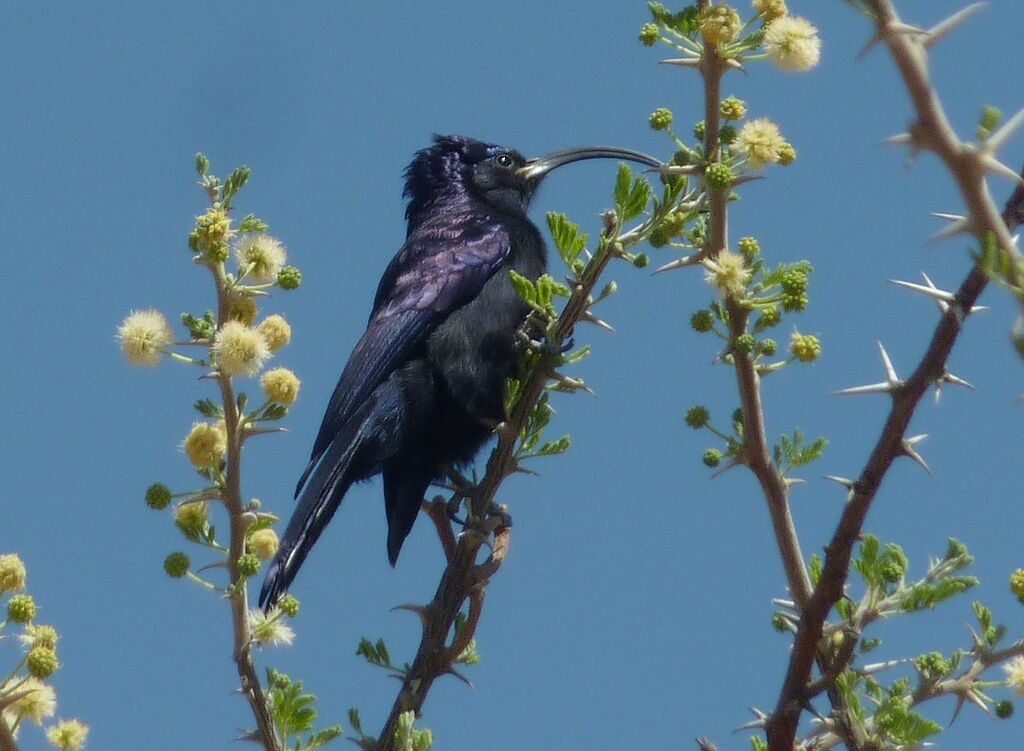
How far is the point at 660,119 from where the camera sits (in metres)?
3.39

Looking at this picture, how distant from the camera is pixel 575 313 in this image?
377cm

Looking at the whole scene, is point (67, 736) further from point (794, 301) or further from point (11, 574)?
point (794, 301)

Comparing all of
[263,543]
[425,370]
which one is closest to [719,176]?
[263,543]

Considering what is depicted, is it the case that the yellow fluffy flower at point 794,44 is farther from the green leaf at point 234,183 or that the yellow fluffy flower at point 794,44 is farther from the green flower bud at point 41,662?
the green flower bud at point 41,662

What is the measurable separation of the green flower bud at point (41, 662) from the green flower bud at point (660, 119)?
1711mm

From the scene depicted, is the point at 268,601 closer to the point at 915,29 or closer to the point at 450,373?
the point at 450,373

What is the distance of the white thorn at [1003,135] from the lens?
1.58 meters

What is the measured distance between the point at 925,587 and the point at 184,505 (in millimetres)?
1587

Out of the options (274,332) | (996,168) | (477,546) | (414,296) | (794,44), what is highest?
(414,296)

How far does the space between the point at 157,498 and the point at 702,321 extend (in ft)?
4.03

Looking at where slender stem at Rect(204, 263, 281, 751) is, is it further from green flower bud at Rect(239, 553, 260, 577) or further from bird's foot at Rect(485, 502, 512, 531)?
bird's foot at Rect(485, 502, 512, 531)

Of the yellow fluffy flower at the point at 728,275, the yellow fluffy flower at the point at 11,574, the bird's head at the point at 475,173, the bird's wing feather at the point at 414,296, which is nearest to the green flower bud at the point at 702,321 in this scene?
the yellow fluffy flower at the point at 728,275

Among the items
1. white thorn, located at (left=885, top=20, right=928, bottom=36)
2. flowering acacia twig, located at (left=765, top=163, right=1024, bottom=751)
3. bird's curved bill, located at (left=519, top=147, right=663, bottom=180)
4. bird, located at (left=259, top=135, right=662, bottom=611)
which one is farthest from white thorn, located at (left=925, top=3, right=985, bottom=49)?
bird's curved bill, located at (left=519, top=147, right=663, bottom=180)

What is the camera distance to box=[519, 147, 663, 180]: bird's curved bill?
649 cm
